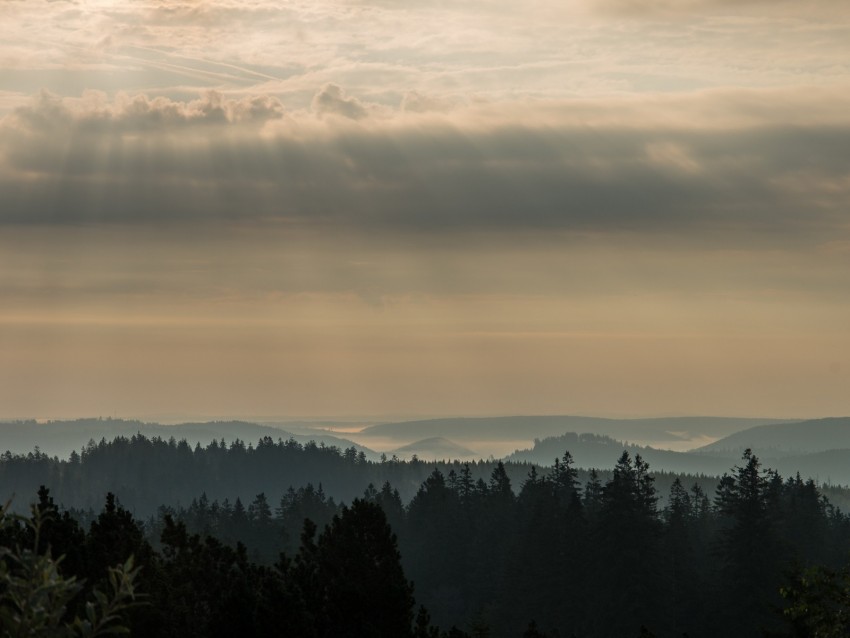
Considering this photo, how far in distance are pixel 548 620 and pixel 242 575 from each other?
61.1 meters

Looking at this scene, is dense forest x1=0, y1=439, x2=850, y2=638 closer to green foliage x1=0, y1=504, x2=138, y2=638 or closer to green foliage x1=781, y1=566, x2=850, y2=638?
green foliage x1=781, y1=566, x2=850, y2=638

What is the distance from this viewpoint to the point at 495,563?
396ft

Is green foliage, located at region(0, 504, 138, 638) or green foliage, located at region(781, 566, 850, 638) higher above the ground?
green foliage, located at region(0, 504, 138, 638)

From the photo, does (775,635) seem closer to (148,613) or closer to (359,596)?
(359,596)

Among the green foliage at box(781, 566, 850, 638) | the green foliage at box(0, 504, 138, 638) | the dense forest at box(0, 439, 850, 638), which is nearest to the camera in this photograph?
the green foliage at box(0, 504, 138, 638)

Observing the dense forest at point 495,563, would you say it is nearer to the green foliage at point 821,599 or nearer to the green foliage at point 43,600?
the green foliage at point 821,599

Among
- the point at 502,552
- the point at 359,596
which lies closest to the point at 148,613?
the point at 359,596

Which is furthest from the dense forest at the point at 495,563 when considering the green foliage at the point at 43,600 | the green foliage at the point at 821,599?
the green foliage at the point at 43,600

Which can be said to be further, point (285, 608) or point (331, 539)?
point (331, 539)

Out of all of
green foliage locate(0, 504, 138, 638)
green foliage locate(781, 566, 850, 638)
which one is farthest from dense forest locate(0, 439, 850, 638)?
green foliage locate(0, 504, 138, 638)

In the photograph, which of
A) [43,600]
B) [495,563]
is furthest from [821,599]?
[495,563]

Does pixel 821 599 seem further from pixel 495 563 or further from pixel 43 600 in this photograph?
pixel 495 563

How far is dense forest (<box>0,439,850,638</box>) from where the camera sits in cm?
3944

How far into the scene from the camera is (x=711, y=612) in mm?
87875
